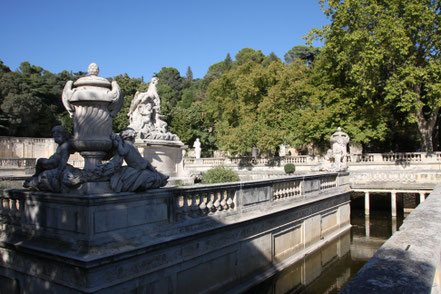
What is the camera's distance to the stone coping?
2.86 m

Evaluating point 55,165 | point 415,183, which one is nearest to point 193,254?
point 55,165

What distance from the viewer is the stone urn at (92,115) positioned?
6305 mm

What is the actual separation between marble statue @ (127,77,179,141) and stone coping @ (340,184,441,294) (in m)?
11.2

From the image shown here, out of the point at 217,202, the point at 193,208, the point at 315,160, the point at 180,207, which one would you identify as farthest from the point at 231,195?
the point at 315,160

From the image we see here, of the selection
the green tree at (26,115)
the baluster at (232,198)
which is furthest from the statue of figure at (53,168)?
the green tree at (26,115)

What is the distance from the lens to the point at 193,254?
7.02 meters

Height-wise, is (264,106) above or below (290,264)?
above

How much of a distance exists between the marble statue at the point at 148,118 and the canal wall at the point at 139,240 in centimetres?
672

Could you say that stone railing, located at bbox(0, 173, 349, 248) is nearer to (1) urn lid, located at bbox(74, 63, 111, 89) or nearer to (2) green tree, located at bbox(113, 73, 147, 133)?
(1) urn lid, located at bbox(74, 63, 111, 89)

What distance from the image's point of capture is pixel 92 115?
21.0 feet

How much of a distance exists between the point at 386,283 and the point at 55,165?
5328 mm

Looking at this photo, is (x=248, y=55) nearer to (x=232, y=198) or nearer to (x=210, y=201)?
(x=232, y=198)

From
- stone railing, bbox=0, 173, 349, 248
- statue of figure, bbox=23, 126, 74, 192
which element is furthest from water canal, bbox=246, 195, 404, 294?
statue of figure, bbox=23, 126, 74, 192

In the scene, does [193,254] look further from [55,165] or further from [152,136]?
[152,136]
